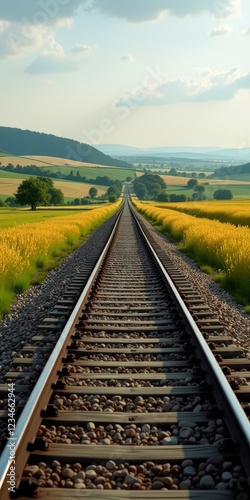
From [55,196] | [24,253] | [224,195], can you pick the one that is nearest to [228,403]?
[24,253]

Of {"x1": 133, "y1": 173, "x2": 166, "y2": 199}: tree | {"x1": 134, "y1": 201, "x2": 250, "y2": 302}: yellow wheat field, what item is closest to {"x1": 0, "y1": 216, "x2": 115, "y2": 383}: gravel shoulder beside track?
{"x1": 134, "y1": 201, "x2": 250, "y2": 302}: yellow wheat field

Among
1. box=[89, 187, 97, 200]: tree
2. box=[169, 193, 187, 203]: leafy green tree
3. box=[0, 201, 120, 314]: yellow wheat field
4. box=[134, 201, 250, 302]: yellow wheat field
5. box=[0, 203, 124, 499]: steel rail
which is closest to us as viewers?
box=[0, 203, 124, 499]: steel rail

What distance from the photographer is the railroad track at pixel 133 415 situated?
2904 mm

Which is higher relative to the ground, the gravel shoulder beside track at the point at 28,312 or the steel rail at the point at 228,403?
the steel rail at the point at 228,403

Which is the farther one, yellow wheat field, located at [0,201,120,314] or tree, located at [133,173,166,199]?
tree, located at [133,173,166,199]

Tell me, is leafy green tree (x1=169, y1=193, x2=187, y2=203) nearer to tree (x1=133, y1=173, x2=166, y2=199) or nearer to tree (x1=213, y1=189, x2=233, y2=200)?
tree (x1=213, y1=189, x2=233, y2=200)

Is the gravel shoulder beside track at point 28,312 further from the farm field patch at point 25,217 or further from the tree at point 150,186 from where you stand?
the tree at point 150,186

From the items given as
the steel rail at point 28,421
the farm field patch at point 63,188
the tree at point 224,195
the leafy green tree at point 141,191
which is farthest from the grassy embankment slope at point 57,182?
the steel rail at point 28,421

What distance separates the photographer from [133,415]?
3.79 metres

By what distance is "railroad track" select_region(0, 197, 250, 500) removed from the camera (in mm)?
2904

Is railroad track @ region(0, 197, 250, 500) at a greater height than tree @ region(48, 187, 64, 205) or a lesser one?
lesser

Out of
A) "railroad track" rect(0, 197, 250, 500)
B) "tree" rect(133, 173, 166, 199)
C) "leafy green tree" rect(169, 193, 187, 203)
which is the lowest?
"railroad track" rect(0, 197, 250, 500)

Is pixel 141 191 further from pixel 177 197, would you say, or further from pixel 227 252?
pixel 227 252

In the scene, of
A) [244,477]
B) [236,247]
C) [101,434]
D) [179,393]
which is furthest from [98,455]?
[236,247]
